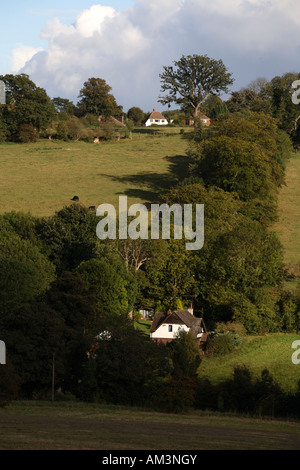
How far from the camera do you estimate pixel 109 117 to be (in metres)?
143

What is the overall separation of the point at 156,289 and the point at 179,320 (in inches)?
284

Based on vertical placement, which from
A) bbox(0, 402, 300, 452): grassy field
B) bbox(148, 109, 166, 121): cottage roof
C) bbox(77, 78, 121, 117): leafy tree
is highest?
bbox(148, 109, 166, 121): cottage roof

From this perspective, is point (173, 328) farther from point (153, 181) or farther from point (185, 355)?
point (153, 181)

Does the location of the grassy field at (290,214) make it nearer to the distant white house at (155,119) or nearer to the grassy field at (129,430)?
the grassy field at (129,430)

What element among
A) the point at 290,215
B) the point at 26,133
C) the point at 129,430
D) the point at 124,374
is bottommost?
the point at 129,430

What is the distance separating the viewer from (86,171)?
97.7 meters

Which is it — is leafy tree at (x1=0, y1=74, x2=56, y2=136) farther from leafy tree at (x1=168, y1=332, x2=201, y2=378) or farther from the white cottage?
leafy tree at (x1=168, y1=332, x2=201, y2=378)

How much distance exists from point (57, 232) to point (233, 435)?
40.3 meters

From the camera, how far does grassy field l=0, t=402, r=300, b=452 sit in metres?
21.4

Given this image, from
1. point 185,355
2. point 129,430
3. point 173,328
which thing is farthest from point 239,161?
point 129,430

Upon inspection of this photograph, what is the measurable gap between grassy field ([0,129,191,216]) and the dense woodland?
8938mm

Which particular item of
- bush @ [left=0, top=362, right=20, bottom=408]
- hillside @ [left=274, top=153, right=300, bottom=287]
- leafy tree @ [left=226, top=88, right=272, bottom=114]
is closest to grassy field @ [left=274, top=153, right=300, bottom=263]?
hillside @ [left=274, top=153, right=300, bottom=287]

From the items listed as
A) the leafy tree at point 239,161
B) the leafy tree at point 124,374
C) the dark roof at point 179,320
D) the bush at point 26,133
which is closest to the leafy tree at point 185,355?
the leafy tree at point 124,374
